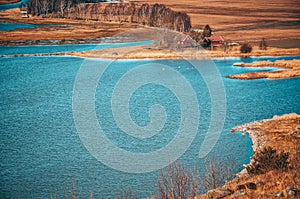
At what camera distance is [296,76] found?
33562 millimetres

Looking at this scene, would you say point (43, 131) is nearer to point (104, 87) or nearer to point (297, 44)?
point (104, 87)

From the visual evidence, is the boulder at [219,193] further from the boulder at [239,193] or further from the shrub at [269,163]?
the shrub at [269,163]

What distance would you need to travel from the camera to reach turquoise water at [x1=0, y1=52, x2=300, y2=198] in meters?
15.5

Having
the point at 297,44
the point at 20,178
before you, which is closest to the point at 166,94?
the point at 20,178

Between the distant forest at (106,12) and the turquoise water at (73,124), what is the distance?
83.3ft

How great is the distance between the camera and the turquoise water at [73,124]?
15461 millimetres

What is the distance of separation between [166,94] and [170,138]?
874 cm

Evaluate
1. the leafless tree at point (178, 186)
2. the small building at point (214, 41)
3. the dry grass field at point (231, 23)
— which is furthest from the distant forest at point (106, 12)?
the leafless tree at point (178, 186)

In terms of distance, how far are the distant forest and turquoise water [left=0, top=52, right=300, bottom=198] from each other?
25.4m

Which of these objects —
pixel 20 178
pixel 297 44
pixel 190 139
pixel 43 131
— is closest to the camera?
pixel 20 178

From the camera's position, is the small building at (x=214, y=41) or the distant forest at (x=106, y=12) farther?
the distant forest at (x=106, y=12)

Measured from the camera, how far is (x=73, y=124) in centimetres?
2205

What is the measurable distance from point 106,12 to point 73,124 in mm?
61113

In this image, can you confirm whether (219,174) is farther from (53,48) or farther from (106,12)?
(106,12)
